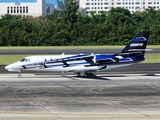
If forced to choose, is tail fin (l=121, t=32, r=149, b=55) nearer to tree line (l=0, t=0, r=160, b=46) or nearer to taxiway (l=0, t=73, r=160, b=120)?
taxiway (l=0, t=73, r=160, b=120)

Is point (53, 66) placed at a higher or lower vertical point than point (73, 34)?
lower

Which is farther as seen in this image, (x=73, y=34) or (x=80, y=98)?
(x=73, y=34)

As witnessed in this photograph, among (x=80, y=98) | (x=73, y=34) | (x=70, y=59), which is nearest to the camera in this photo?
(x=80, y=98)

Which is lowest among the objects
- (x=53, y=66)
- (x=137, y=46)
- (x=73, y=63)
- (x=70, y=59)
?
(x=53, y=66)

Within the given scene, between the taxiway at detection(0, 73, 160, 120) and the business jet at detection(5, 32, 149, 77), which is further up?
the business jet at detection(5, 32, 149, 77)

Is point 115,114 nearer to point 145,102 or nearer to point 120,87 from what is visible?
point 145,102

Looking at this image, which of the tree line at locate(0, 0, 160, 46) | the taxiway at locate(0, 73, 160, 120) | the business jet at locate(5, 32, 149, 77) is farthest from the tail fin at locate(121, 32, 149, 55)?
the tree line at locate(0, 0, 160, 46)

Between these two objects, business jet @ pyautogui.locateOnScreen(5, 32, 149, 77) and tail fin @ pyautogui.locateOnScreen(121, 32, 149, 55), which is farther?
tail fin @ pyautogui.locateOnScreen(121, 32, 149, 55)

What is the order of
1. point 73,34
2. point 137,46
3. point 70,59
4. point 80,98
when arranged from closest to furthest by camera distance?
point 80,98 < point 70,59 < point 137,46 < point 73,34

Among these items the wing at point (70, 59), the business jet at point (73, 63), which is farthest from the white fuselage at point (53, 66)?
the wing at point (70, 59)

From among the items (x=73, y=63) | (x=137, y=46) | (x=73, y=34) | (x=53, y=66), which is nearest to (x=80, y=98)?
(x=73, y=63)

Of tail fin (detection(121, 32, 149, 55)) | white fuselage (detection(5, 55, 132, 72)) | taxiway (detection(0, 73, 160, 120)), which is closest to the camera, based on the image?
taxiway (detection(0, 73, 160, 120))

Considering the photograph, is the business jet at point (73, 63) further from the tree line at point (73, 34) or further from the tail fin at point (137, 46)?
the tree line at point (73, 34)

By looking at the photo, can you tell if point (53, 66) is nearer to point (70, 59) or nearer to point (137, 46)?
point (70, 59)
